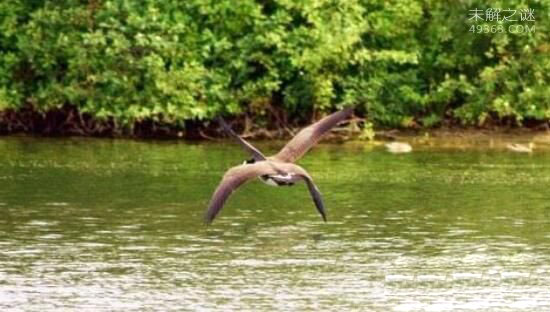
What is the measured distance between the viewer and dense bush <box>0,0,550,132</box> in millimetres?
36688

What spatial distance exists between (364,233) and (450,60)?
16.4m

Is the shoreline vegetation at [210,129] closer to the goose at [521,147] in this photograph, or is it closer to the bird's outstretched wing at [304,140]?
the goose at [521,147]

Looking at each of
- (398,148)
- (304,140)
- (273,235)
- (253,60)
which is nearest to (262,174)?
(304,140)

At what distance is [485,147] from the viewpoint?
36031mm

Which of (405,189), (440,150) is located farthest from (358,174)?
(440,150)

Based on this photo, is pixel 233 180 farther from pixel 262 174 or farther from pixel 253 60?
pixel 253 60

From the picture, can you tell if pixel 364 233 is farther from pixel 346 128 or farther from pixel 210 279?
pixel 346 128

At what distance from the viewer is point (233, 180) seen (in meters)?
18.4

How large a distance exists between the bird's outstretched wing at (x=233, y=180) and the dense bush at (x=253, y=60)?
688 inches

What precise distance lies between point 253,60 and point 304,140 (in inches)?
687

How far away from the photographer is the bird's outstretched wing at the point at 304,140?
19781 mm

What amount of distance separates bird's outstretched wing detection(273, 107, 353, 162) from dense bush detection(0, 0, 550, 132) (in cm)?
1543

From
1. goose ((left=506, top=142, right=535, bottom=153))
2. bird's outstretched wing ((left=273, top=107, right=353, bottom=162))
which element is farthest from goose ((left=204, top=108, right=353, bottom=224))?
goose ((left=506, top=142, right=535, bottom=153))

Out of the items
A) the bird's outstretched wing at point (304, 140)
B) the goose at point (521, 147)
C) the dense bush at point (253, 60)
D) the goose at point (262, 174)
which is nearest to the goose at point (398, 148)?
the goose at point (521, 147)
